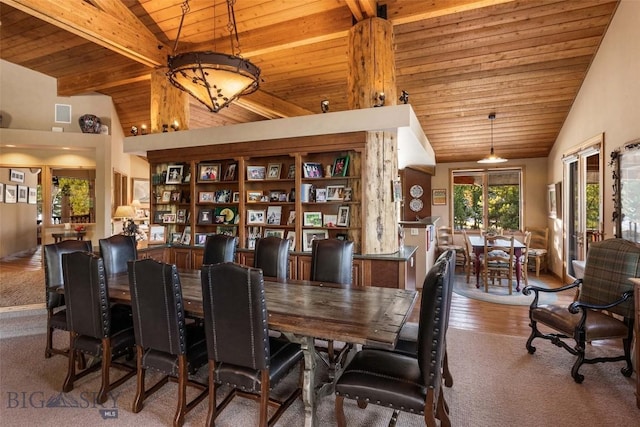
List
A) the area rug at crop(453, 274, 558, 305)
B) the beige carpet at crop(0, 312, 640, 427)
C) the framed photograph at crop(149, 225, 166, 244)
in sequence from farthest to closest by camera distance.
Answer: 1. the framed photograph at crop(149, 225, 166, 244)
2. the area rug at crop(453, 274, 558, 305)
3. the beige carpet at crop(0, 312, 640, 427)

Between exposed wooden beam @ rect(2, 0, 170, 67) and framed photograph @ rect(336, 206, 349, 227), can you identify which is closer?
exposed wooden beam @ rect(2, 0, 170, 67)

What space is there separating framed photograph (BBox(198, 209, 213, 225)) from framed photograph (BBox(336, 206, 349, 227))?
2052 mm

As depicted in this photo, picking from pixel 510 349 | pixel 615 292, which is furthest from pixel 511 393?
pixel 615 292

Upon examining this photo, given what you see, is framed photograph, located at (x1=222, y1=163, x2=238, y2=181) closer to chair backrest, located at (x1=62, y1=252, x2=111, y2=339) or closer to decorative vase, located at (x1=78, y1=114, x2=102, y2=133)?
chair backrest, located at (x1=62, y1=252, x2=111, y2=339)

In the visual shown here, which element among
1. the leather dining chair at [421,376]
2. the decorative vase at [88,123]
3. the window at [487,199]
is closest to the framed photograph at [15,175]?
the decorative vase at [88,123]

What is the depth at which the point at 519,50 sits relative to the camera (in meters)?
4.68

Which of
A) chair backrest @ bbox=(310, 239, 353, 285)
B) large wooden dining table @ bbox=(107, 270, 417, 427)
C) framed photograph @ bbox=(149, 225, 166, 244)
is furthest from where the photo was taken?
framed photograph @ bbox=(149, 225, 166, 244)

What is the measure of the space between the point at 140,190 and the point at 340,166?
7910mm

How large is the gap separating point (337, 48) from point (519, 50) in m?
2.60

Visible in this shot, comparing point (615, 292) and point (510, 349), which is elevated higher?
point (615, 292)

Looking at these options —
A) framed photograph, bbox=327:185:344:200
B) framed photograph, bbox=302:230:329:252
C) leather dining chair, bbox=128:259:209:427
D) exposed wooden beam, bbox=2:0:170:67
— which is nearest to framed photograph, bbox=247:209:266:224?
framed photograph, bbox=302:230:329:252

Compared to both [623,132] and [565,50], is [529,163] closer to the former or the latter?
[565,50]

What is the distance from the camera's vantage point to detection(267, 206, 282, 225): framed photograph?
456cm

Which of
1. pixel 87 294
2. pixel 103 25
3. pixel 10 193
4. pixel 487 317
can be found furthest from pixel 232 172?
pixel 10 193
